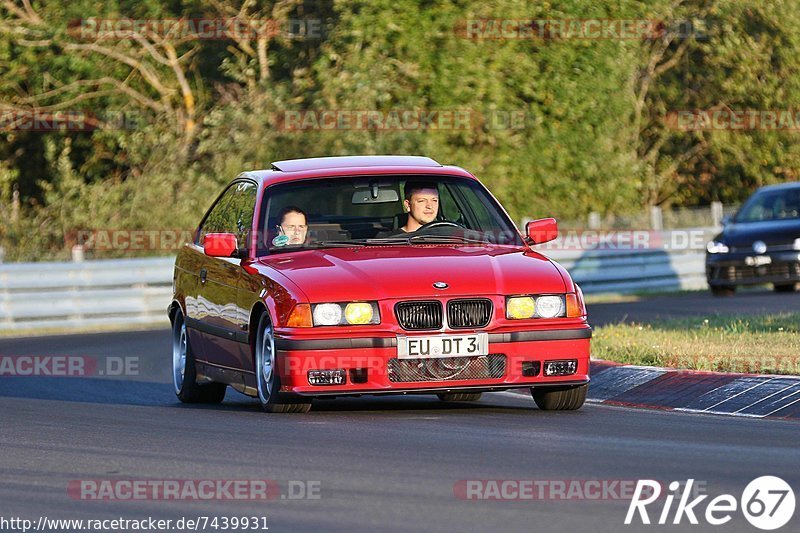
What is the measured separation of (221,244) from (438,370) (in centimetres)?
194

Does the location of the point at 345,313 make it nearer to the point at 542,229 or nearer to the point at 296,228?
the point at 296,228

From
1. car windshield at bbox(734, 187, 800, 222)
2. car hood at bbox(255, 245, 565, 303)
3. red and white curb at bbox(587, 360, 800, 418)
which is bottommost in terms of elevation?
car windshield at bbox(734, 187, 800, 222)

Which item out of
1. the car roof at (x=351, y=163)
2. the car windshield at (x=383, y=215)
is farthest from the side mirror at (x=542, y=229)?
the car roof at (x=351, y=163)

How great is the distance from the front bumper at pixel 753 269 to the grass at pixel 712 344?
7.92m

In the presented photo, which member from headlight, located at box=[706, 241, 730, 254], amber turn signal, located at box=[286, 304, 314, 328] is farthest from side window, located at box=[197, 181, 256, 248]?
headlight, located at box=[706, 241, 730, 254]

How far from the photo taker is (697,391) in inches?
449

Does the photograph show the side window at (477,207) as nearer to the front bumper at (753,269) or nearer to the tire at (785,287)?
the front bumper at (753,269)

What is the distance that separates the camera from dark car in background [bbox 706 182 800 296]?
2503cm

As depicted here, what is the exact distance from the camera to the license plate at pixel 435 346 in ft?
33.3

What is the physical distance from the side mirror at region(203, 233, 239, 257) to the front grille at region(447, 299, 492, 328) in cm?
182

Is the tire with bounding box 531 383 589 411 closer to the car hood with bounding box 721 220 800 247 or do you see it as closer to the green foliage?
the car hood with bounding box 721 220 800 247

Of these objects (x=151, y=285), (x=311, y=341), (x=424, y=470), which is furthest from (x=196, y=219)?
(x=424, y=470)

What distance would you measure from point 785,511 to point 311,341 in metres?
3.96

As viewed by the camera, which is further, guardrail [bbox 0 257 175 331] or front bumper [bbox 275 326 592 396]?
guardrail [bbox 0 257 175 331]
